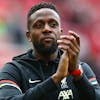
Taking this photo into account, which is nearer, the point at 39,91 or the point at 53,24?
the point at 39,91

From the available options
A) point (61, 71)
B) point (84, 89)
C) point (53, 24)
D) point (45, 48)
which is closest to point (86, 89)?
point (84, 89)

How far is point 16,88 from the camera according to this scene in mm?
3547

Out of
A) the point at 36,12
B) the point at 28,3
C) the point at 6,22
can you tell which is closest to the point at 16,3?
the point at 28,3

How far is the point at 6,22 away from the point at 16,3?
2.87 feet

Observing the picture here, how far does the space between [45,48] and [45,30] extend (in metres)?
0.13

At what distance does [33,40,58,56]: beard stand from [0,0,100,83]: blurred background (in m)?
3.83

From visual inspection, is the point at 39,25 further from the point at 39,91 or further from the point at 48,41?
the point at 39,91

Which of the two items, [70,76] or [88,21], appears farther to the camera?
[88,21]

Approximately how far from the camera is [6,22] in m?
8.25

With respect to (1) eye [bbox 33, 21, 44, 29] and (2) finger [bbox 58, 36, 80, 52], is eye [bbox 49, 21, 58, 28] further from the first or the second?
(2) finger [bbox 58, 36, 80, 52]

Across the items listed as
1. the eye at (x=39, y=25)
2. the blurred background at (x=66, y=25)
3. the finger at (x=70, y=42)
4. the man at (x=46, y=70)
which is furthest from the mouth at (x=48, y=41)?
the blurred background at (x=66, y=25)

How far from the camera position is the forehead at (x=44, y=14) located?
12.1 feet

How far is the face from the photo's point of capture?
362 cm

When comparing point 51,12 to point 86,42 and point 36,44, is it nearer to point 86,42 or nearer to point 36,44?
point 36,44
